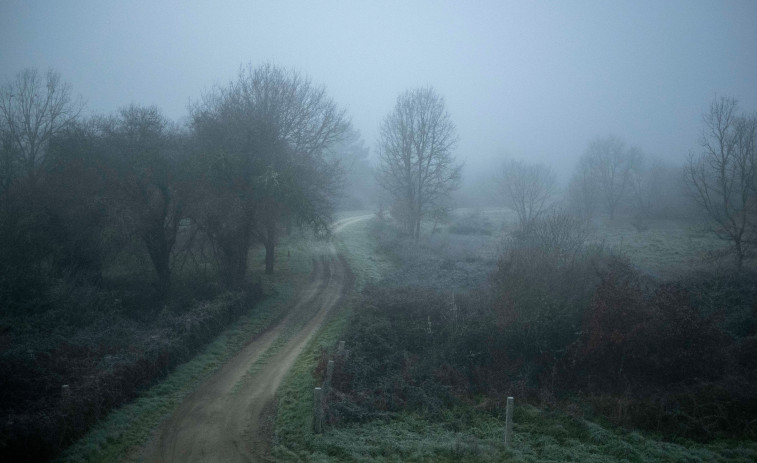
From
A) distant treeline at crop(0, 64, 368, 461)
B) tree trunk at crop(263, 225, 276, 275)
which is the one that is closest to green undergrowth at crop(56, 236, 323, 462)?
distant treeline at crop(0, 64, 368, 461)

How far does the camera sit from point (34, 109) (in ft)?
120

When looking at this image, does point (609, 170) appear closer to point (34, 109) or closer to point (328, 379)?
point (328, 379)

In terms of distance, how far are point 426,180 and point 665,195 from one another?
4451 centimetres

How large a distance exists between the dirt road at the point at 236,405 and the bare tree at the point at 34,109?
26.6m

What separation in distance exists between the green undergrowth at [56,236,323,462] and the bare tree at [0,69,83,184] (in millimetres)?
22347

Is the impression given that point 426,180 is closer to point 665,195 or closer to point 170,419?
point 170,419

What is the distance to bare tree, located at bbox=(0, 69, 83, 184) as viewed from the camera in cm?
3422

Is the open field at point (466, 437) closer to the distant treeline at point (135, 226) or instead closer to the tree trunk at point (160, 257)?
the distant treeline at point (135, 226)

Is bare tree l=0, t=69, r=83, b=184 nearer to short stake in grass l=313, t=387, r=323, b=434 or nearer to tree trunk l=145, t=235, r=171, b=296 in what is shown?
tree trunk l=145, t=235, r=171, b=296

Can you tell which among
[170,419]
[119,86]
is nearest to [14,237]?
[170,419]

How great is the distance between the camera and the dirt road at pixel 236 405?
38.4 feet

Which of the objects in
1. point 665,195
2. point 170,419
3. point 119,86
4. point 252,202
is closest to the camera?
point 170,419

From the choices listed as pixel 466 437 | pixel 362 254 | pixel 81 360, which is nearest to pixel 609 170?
pixel 362 254

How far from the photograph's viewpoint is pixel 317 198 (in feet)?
101
